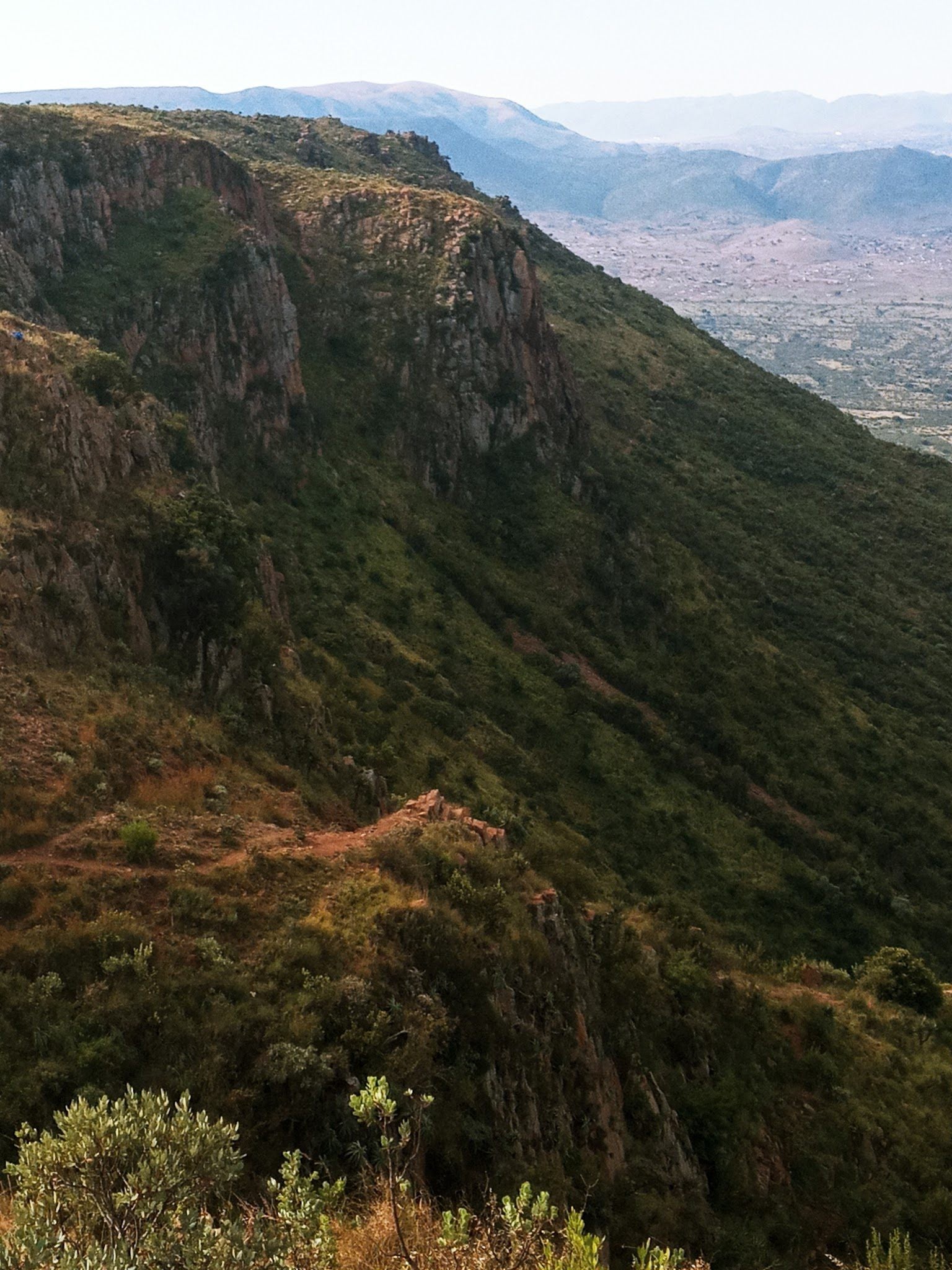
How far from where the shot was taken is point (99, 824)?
1820 centimetres

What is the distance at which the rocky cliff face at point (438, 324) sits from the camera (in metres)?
61.9

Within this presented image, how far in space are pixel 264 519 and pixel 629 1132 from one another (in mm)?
35406

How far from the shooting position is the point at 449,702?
139ft

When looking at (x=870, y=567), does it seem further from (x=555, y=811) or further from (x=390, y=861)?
(x=390, y=861)

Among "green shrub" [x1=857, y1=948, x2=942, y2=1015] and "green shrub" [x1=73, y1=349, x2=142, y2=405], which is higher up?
"green shrub" [x1=73, y1=349, x2=142, y2=405]

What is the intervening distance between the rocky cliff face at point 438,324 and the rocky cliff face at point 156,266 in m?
7.60

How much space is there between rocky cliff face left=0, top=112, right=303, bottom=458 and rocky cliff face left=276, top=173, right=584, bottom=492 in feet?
24.9

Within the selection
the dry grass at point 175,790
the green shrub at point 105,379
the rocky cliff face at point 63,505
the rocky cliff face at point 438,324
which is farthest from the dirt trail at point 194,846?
the rocky cliff face at point 438,324

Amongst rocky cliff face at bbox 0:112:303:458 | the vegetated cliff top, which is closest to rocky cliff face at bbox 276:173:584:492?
the vegetated cliff top

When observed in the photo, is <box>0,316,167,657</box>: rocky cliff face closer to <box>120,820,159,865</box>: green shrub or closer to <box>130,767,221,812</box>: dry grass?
<box>130,767,221,812</box>: dry grass

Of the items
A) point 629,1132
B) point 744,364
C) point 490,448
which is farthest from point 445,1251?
point 744,364

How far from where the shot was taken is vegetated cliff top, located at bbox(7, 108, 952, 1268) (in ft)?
53.1

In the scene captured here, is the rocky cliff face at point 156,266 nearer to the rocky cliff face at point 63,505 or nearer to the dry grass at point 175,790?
the rocky cliff face at point 63,505

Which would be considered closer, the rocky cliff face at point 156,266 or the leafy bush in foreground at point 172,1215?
the leafy bush in foreground at point 172,1215
